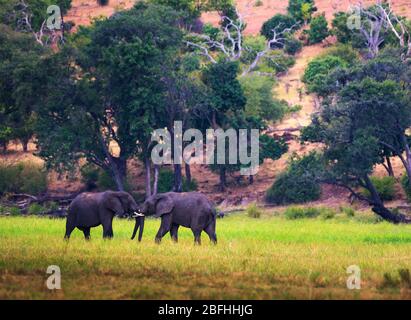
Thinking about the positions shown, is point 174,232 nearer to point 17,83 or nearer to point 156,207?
point 156,207

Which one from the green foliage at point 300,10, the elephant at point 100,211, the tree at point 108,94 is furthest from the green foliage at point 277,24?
the elephant at point 100,211

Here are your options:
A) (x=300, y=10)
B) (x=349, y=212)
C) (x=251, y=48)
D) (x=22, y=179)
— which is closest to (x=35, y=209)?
(x=22, y=179)

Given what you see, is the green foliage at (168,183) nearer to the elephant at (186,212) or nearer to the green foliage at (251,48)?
the green foliage at (251,48)

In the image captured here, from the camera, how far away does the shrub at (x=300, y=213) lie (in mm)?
40375

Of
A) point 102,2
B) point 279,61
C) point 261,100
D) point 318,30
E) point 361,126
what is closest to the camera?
point 361,126

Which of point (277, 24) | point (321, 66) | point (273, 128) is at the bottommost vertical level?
point (273, 128)

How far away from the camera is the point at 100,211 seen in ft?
83.9

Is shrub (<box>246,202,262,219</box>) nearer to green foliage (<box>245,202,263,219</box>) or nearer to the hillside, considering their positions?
green foliage (<box>245,202,263,219</box>)

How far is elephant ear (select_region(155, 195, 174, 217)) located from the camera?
25.2 m

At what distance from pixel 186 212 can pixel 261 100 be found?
28261mm

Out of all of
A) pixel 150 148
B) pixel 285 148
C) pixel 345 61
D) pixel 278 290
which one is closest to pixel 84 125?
pixel 150 148

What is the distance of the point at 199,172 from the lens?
5225cm

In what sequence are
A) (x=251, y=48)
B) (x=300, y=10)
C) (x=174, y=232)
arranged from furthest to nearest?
(x=300, y=10), (x=251, y=48), (x=174, y=232)

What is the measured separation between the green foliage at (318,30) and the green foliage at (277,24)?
86.1 inches
